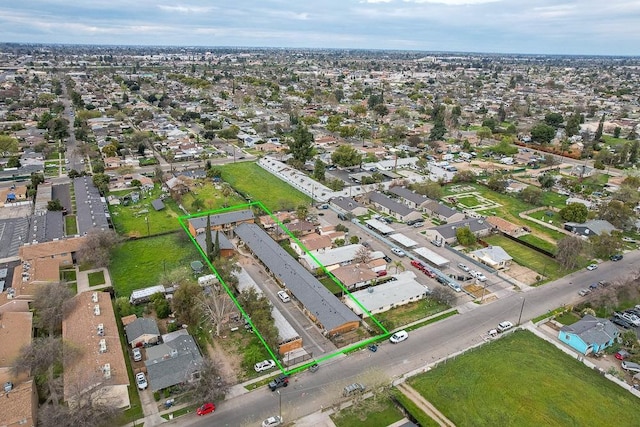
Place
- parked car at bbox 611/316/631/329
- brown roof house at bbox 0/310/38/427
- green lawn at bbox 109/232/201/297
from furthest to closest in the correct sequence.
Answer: green lawn at bbox 109/232/201/297, parked car at bbox 611/316/631/329, brown roof house at bbox 0/310/38/427

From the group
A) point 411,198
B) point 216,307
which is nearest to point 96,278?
point 216,307

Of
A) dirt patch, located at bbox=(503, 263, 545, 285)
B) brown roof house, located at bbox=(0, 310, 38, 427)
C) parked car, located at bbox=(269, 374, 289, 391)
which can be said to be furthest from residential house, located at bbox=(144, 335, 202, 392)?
→ dirt patch, located at bbox=(503, 263, 545, 285)

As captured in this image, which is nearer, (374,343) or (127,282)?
(374,343)

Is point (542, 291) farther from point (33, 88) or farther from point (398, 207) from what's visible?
point (33, 88)

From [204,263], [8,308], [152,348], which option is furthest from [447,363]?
[8,308]

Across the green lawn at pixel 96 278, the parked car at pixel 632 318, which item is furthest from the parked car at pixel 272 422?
the parked car at pixel 632 318

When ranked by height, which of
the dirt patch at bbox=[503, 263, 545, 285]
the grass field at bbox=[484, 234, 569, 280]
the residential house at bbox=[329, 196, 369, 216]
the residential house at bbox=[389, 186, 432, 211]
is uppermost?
the residential house at bbox=[389, 186, 432, 211]

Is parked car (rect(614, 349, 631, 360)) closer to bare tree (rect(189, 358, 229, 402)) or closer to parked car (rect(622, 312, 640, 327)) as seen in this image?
parked car (rect(622, 312, 640, 327))
